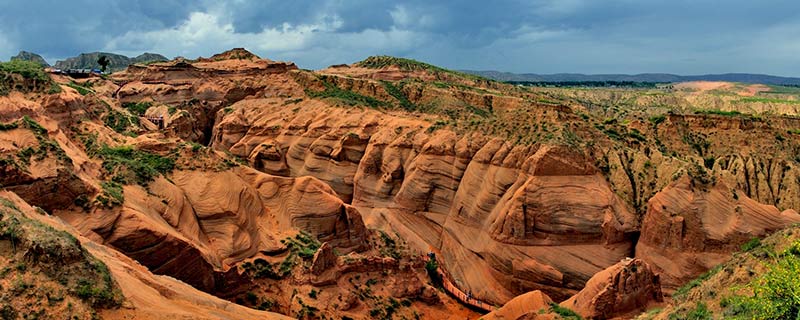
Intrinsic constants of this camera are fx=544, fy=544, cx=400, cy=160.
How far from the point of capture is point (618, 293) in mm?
25922

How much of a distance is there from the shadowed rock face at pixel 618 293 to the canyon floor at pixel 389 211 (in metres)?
0.10

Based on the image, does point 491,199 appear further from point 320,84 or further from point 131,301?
point 320,84

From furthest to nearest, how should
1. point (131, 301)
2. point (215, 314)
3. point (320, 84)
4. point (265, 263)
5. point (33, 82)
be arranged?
point (320, 84), point (33, 82), point (265, 263), point (215, 314), point (131, 301)

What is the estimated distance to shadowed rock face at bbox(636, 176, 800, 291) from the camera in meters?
32.9

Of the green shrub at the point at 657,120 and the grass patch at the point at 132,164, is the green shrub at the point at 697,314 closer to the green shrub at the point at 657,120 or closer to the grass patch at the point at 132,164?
the grass patch at the point at 132,164

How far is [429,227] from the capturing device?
145 ft

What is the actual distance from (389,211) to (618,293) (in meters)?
23.6

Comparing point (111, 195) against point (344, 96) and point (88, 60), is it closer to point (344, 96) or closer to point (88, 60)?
point (344, 96)

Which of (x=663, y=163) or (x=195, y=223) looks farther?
(x=663, y=163)

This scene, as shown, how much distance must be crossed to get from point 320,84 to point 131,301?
57.6m

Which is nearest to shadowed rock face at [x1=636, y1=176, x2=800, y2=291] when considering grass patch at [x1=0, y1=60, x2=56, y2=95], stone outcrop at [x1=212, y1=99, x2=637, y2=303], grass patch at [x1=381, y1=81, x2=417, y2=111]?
stone outcrop at [x1=212, y1=99, x2=637, y2=303]

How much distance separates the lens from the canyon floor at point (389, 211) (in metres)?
17.5

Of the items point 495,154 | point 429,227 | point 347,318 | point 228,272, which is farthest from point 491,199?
point 228,272

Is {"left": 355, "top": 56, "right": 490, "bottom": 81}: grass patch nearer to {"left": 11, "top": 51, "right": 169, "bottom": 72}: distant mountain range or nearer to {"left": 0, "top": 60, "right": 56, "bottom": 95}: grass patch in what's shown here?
{"left": 0, "top": 60, "right": 56, "bottom": 95}: grass patch
